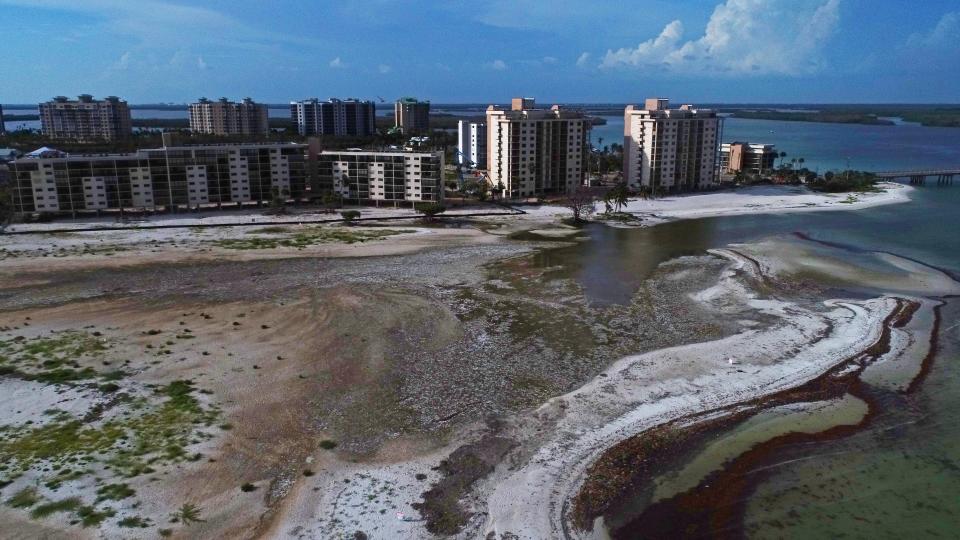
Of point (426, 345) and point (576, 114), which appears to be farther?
point (576, 114)

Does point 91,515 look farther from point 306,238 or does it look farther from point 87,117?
point 87,117

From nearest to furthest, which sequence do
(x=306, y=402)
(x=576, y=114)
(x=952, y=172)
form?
(x=306, y=402)
(x=576, y=114)
(x=952, y=172)

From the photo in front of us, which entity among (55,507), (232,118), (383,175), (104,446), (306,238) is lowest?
(55,507)

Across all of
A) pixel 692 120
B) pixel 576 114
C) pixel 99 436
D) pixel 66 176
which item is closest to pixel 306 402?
pixel 99 436

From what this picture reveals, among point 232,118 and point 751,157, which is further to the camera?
point 232,118

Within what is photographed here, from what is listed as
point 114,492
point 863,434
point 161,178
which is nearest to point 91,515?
point 114,492

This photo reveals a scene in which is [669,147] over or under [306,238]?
over

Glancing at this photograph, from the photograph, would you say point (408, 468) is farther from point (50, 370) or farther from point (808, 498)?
point (50, 370)

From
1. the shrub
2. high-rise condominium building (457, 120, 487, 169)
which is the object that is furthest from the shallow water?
high-rise condominium building (457, 120, 487, 169)
